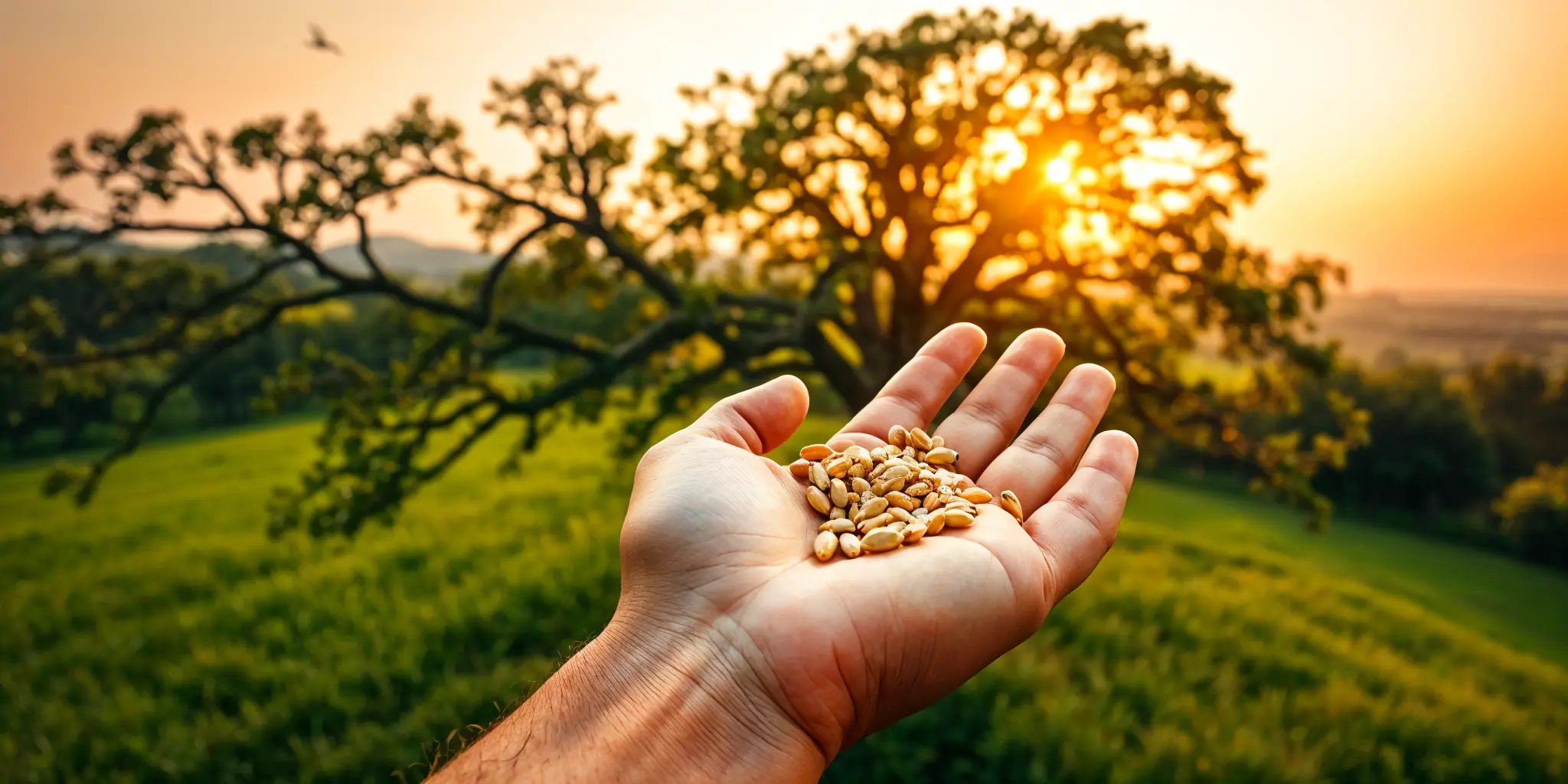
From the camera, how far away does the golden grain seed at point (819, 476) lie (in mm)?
2738

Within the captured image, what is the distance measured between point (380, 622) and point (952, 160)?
7065 mm

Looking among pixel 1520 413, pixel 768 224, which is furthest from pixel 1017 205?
pixel 1520 413

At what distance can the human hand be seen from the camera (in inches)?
76.4

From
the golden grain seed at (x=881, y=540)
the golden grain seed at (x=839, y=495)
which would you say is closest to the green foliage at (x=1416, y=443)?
the golden grain seed at (x=839, y=495)

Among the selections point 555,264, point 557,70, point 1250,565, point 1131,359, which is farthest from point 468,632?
point 1250,565

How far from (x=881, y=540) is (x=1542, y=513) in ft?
47.8

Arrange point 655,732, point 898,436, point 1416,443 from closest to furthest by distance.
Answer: point 655,732, point 898,436, point 1416,443

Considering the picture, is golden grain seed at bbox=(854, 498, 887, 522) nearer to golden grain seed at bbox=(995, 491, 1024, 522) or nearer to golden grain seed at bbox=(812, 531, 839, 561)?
golden grain seed at bbox=(812, 531, 839, 561)

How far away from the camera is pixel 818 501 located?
265cm

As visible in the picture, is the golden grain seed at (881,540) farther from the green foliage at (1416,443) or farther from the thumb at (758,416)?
the green foliage at (1416,443)

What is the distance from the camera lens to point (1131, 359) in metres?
5.97

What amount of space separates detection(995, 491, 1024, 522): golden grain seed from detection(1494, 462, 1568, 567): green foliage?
1342 centimetres

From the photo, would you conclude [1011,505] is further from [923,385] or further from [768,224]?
[768,224]

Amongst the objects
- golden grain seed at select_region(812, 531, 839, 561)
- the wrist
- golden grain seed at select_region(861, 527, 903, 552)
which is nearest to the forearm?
the wrist
